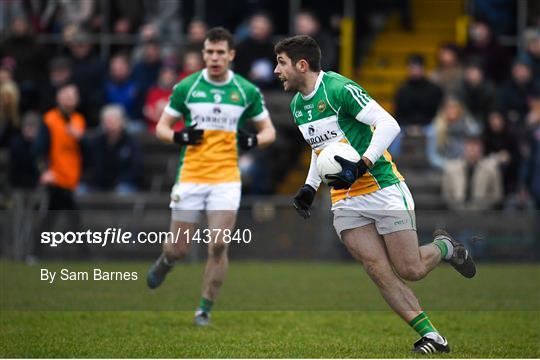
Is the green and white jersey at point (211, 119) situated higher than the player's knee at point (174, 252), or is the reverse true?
the green and white jersey at point (211, 119)

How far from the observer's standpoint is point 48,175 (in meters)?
18.6

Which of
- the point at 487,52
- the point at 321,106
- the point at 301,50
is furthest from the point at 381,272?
the point at 487,52

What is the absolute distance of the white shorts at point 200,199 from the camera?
1216 centimetres

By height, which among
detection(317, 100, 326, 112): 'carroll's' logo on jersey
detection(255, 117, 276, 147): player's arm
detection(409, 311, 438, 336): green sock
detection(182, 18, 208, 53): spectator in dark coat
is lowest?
detection(409, 311, 438, 336): green sock

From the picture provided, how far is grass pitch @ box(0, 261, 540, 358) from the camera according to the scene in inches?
399

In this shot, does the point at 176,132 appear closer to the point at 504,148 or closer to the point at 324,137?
the point at 324,137

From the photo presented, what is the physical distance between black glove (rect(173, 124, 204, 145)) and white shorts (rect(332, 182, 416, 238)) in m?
2.27

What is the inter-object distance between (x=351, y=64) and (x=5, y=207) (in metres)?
6.28

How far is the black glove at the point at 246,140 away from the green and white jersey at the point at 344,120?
2049mm

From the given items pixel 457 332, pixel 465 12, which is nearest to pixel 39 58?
pixel 465 12

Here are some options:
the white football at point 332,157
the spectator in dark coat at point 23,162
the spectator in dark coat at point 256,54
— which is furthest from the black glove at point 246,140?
the spectator in dark coat at point 256,54

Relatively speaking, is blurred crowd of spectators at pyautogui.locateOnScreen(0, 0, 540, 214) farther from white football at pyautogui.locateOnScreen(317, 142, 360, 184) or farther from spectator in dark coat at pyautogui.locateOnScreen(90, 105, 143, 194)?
white football at pyautogui.locateOnScreen(317, 142, 360, 184)

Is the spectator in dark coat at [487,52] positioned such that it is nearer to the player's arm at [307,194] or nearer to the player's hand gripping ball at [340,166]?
the player's arm at [307,194]

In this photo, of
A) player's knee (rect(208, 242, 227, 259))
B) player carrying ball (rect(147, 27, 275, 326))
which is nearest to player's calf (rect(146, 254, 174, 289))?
player carrying ball (rect(147, 27, 275, 326))
